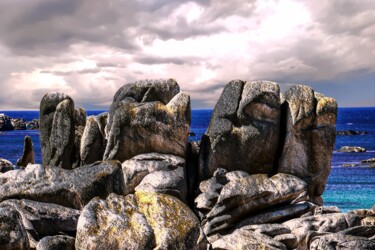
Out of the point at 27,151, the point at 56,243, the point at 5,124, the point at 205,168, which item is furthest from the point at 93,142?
the point at 5,124

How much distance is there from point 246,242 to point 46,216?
836 centimetres

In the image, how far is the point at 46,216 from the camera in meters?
24.5

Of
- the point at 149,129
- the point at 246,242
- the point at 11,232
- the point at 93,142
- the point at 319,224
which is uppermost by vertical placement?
the point at 149,129

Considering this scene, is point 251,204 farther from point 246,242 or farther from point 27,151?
point 27,151

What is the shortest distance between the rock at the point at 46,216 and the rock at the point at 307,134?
13.3 metres

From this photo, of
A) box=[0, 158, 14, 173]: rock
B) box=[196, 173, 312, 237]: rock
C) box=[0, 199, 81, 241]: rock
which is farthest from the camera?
box=[0, 158, 14, 173]: rock

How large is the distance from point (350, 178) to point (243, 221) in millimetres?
48017

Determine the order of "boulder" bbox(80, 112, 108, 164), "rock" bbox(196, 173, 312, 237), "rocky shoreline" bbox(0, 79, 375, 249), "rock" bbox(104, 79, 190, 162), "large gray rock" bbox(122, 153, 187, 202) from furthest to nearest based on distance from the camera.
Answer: "boulder" bbox(80, 112, 108, 164) < "rock" bbox(104, 79, 190, 162) < "large gray rock" bbox(122, 153, 187, 202) < "rock" bbox(196, 173, 312, 237) < "rocky shoreline" bbox(0, 79, 375, 249)

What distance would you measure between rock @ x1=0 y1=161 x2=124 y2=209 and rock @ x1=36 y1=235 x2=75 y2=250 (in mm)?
4502

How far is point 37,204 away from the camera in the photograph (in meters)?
25.3

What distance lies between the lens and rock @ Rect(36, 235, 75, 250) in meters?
20.8

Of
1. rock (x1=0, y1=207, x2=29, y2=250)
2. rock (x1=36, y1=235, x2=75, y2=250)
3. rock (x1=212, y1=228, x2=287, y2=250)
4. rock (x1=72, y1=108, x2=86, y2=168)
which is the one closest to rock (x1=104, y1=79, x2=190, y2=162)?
rock (x1=72, y1=108, x2=86, y2=168)

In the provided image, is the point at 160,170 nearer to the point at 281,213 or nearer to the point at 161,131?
the point at 161,131

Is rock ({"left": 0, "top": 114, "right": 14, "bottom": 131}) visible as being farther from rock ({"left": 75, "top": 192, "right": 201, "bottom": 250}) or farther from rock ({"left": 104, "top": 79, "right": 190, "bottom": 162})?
rock ({"left": 75, "top": 192, "right": 201, "bottom": 250})
